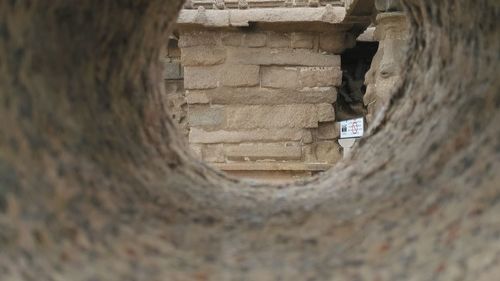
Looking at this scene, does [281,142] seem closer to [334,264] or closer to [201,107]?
[201,107]

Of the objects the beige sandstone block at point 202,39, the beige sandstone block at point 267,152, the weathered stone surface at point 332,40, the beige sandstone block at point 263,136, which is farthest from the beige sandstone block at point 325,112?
the beige sandstone block at point 202,39

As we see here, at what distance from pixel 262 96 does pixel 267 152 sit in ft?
1.37

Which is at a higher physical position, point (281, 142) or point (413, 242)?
point (281, 142)

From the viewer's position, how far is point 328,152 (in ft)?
13.5

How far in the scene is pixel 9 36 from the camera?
2.61 ft

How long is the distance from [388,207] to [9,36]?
2.66 ft

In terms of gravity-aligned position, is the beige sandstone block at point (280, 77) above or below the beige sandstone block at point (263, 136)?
above

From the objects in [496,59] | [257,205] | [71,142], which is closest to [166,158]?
[257,205]

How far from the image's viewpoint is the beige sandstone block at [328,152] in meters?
4.11

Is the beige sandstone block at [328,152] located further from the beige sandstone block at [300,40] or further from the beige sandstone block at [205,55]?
the beige sandstone block at [205,55]

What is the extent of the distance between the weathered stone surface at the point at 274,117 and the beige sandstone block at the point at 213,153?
0.18 meters

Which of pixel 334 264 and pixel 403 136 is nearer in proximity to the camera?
pixel 334 264

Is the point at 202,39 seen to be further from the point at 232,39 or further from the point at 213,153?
the point at 213,153

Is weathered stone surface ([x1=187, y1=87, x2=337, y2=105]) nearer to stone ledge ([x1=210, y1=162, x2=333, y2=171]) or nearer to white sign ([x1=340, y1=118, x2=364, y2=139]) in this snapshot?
white sign ([x1=340, y1=118, x2=364, y2=139])
